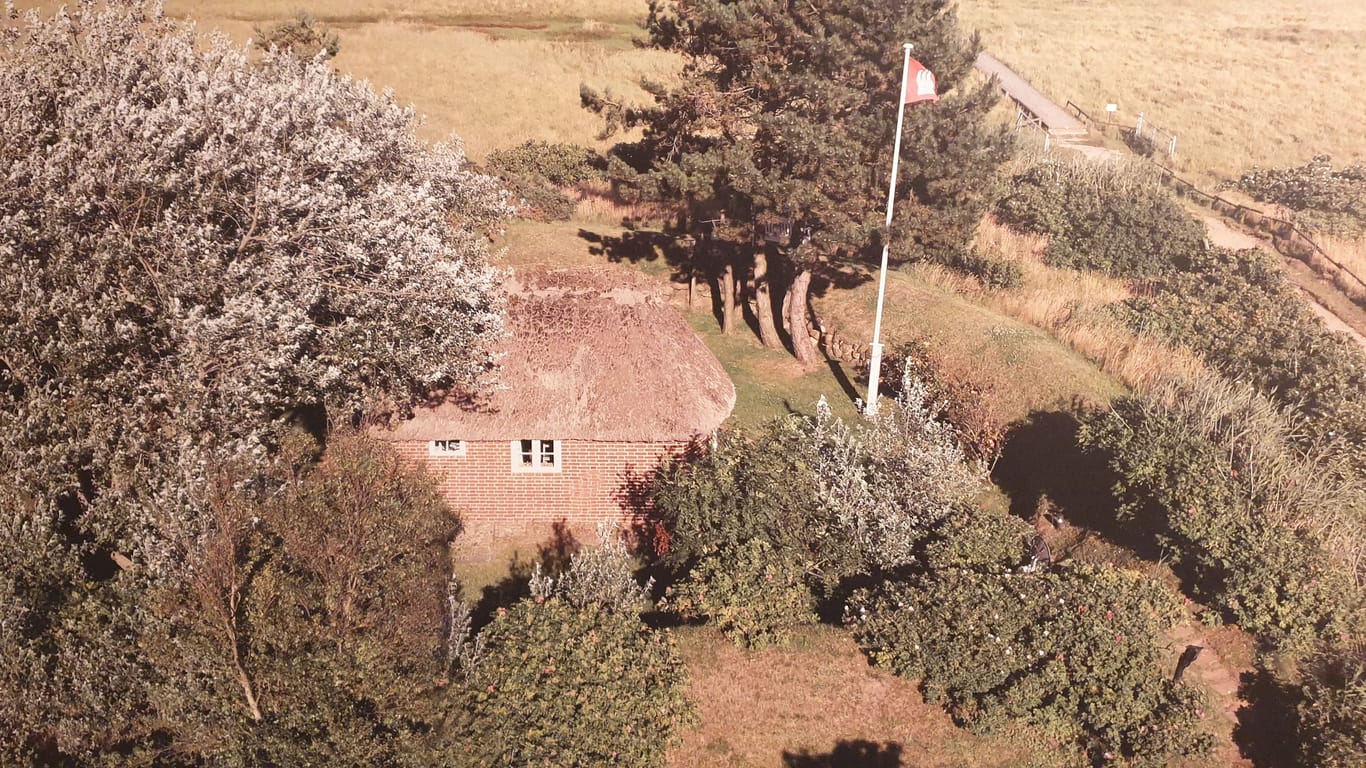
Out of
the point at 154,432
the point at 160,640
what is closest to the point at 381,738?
the point at 160,640

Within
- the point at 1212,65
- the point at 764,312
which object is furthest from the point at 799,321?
the point at 1212,65

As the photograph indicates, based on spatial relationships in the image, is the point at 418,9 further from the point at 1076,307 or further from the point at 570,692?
the point at 570,692

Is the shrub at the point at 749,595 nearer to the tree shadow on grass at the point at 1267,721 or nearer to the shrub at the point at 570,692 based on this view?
the shrub at the point at 570,692

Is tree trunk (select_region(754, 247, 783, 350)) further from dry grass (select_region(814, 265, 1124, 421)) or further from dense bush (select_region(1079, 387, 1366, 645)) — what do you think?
dense bush (select_region(1079, 387, 1366, 645))

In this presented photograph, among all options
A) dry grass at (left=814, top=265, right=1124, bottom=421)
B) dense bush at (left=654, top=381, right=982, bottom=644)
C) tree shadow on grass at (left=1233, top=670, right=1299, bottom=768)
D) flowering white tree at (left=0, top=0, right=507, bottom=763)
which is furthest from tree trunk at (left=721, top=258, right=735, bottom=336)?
tree shadow on grass at (left=1233, top=670, right=1299, bottom=768)

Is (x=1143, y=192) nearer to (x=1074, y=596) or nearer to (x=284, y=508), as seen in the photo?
(x=1074, y=596)

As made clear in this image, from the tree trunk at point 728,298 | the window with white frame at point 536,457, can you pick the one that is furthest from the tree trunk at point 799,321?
the window with white frame at point 536,457
